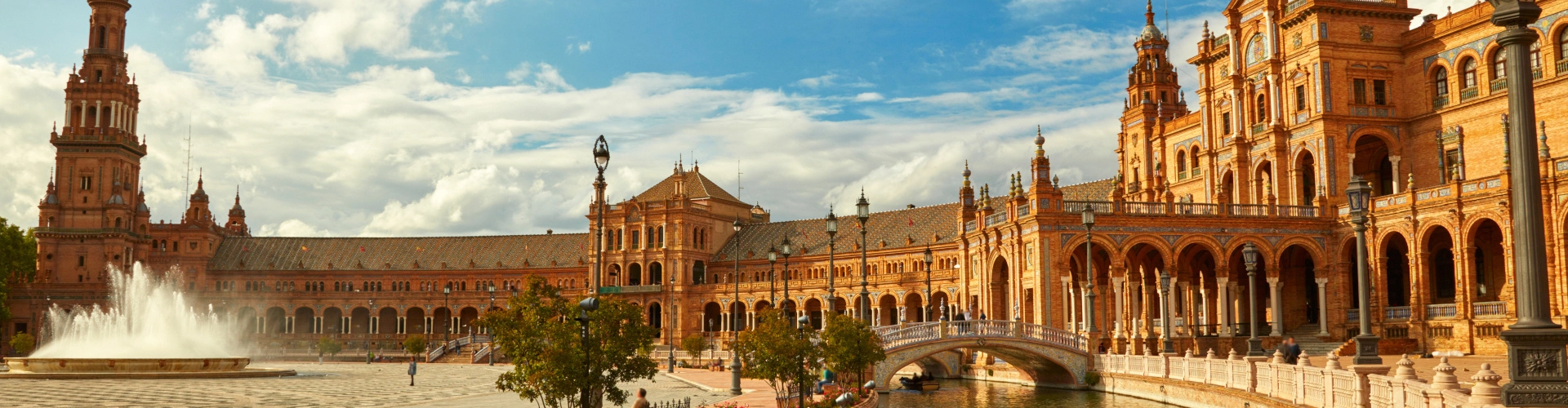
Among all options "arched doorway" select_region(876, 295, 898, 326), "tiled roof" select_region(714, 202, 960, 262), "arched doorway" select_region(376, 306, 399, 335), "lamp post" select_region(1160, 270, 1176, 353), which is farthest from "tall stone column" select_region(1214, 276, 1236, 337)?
"arched doorway" select_region(376, 306, 399, 335)

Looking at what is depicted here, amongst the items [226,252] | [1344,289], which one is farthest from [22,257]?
[1344,289]

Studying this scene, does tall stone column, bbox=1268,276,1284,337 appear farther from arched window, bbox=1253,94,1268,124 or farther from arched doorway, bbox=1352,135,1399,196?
arched window, bbox=1253,94,1268,124

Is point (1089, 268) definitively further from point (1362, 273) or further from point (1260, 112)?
point (1260, 112)

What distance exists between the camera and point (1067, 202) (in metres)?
51.7

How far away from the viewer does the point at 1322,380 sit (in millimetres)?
27438

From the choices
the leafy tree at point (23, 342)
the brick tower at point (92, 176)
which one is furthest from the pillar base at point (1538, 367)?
the brick tower at point (92, 176)

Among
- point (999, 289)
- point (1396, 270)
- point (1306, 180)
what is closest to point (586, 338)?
point (999, 289)

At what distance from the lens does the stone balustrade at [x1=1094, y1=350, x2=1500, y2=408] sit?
63.9 feet

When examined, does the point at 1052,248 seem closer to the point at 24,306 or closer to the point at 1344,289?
the point at 1344,289

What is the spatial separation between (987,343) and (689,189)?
7716 cm

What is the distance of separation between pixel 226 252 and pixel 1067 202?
341ft

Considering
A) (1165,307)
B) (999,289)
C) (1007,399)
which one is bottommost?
(1007,399)

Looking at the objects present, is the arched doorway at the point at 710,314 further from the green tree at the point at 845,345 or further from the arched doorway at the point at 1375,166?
the green tree at the point at 845,345

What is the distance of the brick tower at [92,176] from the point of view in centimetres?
11394
